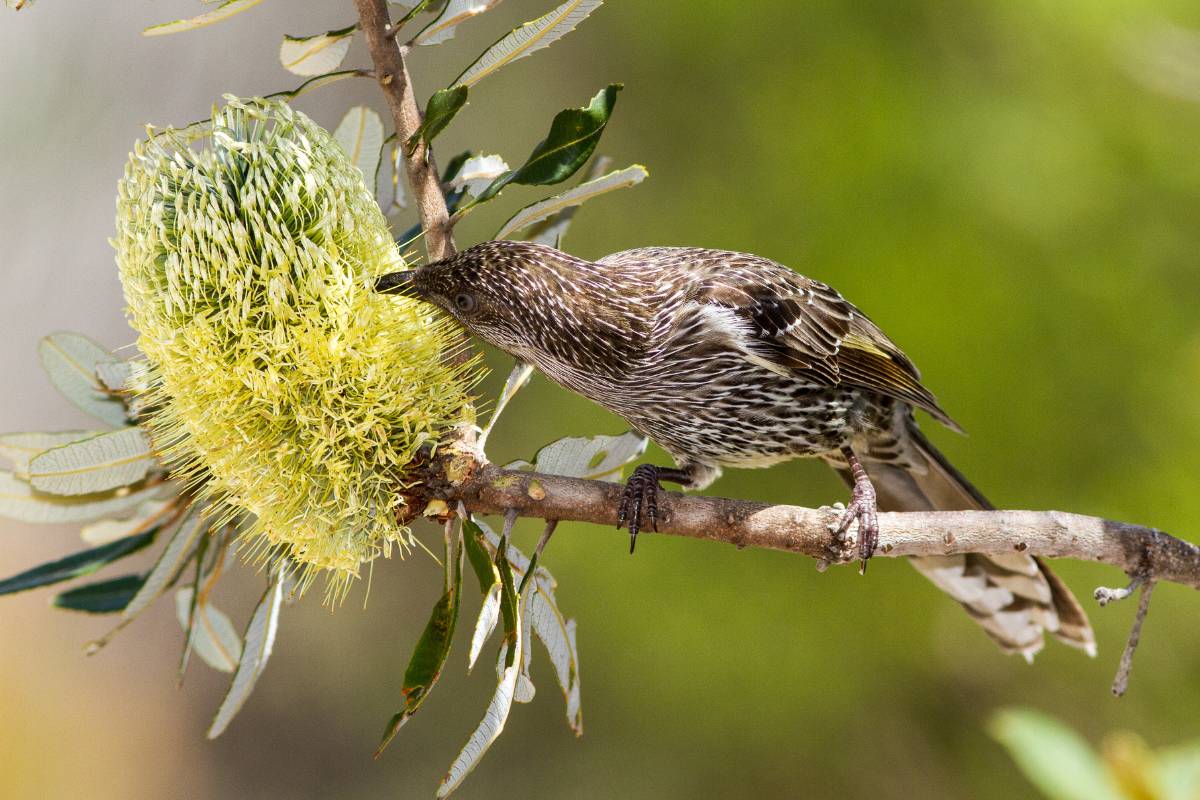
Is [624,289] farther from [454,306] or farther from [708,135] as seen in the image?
[708,135]

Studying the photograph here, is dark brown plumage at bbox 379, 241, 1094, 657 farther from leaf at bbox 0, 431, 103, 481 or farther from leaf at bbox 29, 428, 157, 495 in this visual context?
leaf at bbox 0, 431, 103, 481

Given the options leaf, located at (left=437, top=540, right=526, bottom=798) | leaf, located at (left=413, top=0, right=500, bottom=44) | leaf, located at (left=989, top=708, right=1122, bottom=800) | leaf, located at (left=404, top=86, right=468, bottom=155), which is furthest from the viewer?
leaf, located at (left=989, top=708, right=1122, bottom=800)

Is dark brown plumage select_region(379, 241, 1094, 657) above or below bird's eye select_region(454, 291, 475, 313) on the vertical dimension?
below

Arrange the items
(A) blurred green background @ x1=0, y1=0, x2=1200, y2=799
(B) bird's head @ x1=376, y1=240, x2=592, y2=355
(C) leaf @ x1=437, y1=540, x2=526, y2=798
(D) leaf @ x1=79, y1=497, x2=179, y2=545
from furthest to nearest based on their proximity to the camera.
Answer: (A) blurred green background @ x1=0, y1=0, x2=1200, y2=799 < (D) leaf @ x1=79, y1=497, x2=179, y2=545 < (B) bird's head @ x1=376, y1=240, x2=592, y2=355 < (C) leaf @ x1=437, y1=540, x2=526, y2=798

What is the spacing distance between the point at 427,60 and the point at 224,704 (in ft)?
16.3

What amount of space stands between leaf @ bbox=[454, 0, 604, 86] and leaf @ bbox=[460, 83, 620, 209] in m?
0.14

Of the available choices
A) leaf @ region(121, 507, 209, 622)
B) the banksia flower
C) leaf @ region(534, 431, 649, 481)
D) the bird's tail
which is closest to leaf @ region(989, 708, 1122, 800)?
the bird's tail

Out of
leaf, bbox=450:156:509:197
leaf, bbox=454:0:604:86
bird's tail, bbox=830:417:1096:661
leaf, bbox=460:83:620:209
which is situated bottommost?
bird's tail, bbox=830:417:1096:661

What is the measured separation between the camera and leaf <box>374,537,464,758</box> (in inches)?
69.9

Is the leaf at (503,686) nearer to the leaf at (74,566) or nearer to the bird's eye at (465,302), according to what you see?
the bird's eye at (465,302)

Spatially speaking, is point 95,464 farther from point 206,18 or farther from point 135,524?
point 206,18

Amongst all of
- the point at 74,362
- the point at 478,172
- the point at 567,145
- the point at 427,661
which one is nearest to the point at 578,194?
the point at 567,145

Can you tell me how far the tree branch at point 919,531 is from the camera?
2.23 meters

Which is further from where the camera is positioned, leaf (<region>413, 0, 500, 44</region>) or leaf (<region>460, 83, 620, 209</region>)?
leaf (<region>413, 0, 500, 44</region>)
